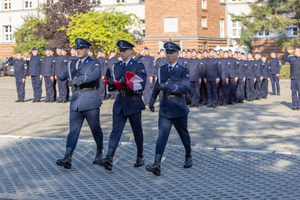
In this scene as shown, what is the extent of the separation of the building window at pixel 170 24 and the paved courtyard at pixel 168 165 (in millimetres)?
31429

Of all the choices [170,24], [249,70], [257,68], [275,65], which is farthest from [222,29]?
[249,70]

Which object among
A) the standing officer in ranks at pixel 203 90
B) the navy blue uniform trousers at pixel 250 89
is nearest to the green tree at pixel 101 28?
the navy blue uniform trousers at pixel 250 89

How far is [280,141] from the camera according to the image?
948 cm

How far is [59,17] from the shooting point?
4288cm

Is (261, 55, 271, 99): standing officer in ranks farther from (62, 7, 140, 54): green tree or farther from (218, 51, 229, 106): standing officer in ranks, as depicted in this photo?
(62, 7, 140, 54): green tree

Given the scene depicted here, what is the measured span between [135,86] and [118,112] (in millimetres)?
515

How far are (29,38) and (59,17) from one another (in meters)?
4.21

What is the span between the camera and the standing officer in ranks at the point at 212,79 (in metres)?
16.3

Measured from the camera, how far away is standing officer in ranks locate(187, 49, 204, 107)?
16359 mm

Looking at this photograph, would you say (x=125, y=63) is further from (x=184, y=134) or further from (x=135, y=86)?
(x=184, y=134)

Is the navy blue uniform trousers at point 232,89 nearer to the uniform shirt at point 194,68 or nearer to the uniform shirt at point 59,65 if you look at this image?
the uniform shirt at point 194,68

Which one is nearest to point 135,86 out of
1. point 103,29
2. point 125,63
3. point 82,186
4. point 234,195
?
point 125,63

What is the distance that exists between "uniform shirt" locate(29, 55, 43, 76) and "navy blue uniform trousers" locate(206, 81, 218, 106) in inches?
271

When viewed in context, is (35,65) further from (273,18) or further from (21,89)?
(273,18)
